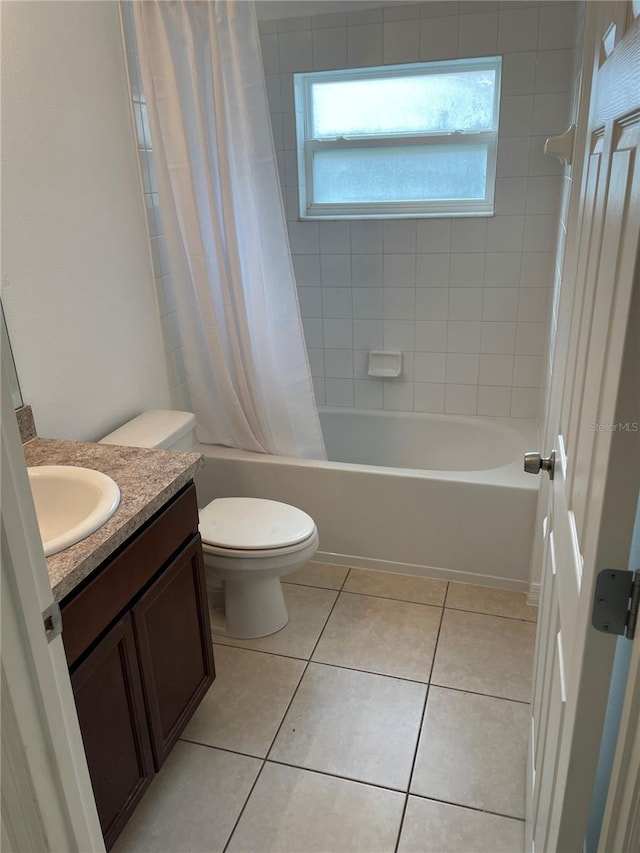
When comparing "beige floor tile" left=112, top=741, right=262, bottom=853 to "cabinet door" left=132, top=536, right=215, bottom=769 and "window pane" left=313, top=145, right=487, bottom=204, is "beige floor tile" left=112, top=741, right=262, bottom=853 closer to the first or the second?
"cabinet door" left=132, top=536, right=215, bottom=769

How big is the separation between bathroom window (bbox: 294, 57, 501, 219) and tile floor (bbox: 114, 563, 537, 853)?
68.6 inches

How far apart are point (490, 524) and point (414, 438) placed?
83 cm

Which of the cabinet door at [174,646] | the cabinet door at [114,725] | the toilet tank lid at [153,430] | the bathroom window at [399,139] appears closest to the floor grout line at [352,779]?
the cabinet door at [174,646]

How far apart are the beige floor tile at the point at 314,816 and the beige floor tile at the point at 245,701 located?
0.47 feet

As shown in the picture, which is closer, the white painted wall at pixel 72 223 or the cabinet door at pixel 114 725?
the cabinet door at pixel 114 725

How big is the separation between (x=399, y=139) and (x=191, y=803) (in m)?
2.65

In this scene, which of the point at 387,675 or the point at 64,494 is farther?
the point at 387,675

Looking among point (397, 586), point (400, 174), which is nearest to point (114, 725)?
point (397, 586)

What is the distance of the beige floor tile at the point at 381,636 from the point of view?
2170 mm

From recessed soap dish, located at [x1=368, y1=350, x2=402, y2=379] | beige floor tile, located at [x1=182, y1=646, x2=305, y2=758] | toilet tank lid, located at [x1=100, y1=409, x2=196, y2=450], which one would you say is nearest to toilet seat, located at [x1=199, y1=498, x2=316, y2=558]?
toilet tank lid, located at [x1=100, y1=409, x2=196, y2=450]

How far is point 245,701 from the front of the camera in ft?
6.67

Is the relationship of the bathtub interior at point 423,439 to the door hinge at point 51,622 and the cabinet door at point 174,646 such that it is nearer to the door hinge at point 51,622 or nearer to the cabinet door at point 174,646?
the cabinet door at point 174,646

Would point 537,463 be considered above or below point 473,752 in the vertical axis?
above

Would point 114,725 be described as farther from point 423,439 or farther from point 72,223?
point 423,439
